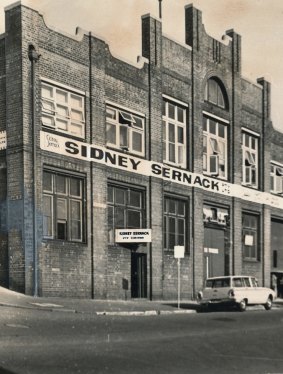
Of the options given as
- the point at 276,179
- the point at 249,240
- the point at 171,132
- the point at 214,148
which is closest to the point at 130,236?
the point at 171,132

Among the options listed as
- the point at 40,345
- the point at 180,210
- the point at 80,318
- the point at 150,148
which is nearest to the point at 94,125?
the point at 150,148

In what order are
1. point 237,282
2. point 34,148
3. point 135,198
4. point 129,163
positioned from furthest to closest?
point 135,198, point 129,163, point 237,282, point 34,148

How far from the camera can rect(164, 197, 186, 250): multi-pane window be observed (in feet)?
95.8

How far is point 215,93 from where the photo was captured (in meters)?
33.4

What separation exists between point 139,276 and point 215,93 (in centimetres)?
1156

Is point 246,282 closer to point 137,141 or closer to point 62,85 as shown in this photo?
point 137,141

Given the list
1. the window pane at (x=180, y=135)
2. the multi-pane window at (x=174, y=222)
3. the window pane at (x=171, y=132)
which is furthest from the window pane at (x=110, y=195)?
the window pane at (x=180, y=135)

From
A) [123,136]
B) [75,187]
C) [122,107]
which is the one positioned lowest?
[75,187]

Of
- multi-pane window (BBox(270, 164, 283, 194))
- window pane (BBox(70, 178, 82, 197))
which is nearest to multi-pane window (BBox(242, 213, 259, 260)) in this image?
multi-pane window (BBox(270, 164, 283, 194))

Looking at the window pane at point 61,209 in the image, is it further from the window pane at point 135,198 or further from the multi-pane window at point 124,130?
the window pane at point 135,198

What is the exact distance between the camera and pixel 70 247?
23.6 meters

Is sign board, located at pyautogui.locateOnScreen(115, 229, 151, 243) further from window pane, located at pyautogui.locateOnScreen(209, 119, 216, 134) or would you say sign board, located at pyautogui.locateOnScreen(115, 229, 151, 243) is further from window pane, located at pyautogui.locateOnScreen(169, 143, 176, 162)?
window pane, located at pyautogui.locateOnScreen(209, 119, 216, 134)

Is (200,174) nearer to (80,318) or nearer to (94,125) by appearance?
(94,125)

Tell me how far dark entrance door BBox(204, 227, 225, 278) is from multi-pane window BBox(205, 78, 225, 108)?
6806 mm
